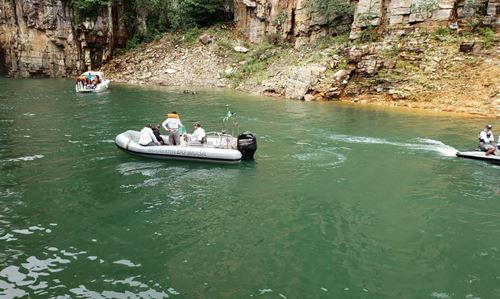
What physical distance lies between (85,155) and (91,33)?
108 feet

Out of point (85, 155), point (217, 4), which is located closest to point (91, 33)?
point (217, 4)

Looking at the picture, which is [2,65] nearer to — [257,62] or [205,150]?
[257,62]

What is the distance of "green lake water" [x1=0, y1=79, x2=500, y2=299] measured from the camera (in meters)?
8.12

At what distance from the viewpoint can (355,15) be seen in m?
33.0

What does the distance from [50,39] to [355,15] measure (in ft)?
99.9

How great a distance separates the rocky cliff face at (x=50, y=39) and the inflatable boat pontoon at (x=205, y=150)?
108ft

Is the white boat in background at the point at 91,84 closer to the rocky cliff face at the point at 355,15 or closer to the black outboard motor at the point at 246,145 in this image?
the rocky cliff face at the point at 355,15

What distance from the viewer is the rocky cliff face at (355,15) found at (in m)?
29.4

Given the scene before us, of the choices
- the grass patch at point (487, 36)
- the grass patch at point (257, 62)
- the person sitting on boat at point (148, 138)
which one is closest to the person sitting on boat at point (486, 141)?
the person sitting on boat at point (148, 138)

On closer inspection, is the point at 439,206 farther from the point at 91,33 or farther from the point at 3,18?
the point at 3,18

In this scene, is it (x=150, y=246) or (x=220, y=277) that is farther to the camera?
(x=150, y=246)

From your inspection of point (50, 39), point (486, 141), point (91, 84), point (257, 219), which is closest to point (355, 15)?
point (486, 141)

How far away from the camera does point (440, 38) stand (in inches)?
1165

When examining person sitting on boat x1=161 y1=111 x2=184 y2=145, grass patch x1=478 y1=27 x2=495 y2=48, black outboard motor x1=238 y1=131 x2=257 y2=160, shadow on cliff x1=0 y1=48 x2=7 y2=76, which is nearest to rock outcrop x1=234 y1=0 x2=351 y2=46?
grass patch x1=478 y1=27 x2=495 y2=48
